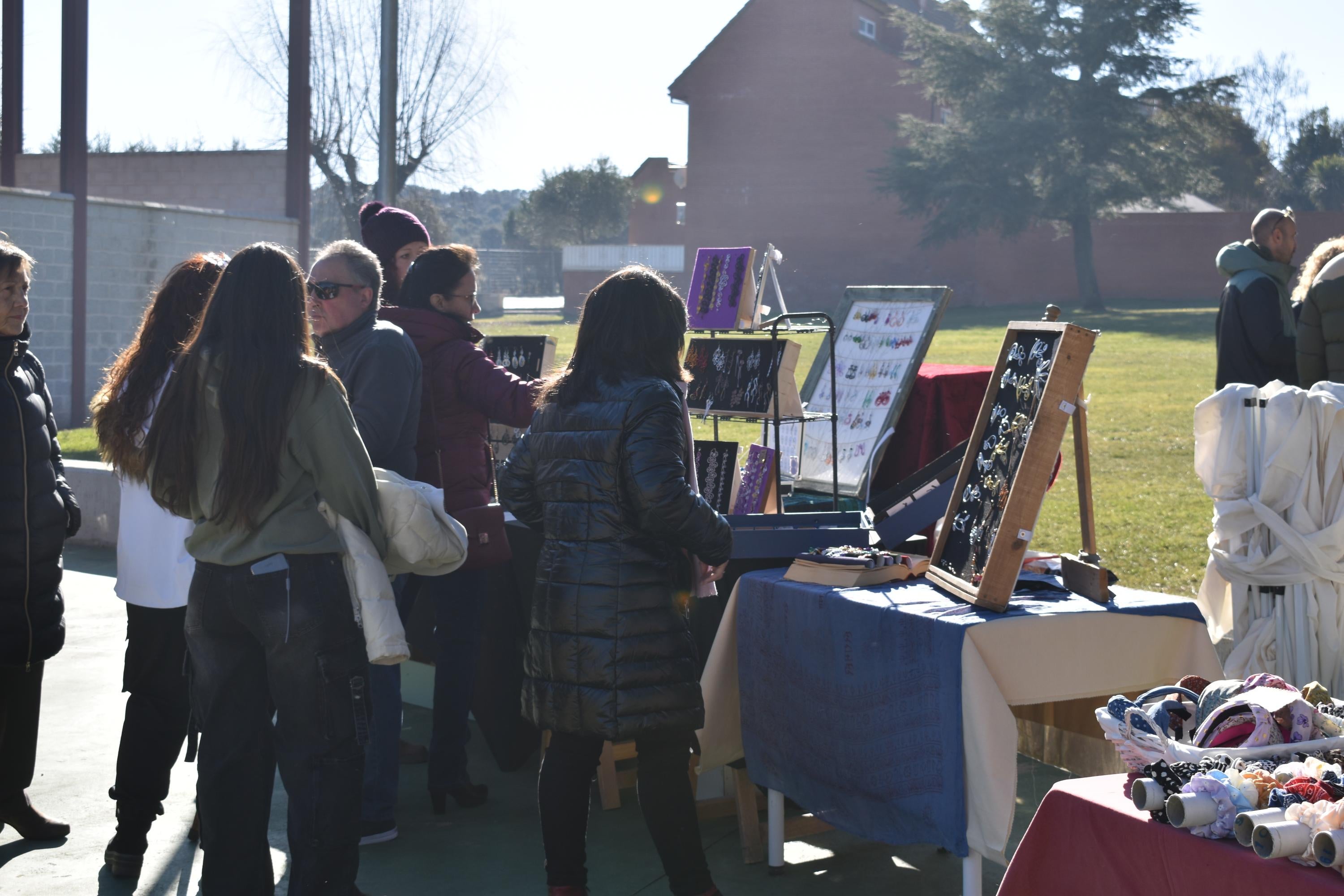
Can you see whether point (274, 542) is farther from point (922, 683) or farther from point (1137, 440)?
point (1137, 440)

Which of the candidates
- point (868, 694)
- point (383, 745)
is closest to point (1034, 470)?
point (868, 694)

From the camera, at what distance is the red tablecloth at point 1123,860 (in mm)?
1873

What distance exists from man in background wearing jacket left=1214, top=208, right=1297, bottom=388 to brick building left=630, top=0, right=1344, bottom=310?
115 feet

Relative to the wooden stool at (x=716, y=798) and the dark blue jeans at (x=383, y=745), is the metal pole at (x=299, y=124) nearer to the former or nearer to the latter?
the wooden stool at (x=716, y=798)

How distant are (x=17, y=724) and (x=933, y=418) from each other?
330 centimetres

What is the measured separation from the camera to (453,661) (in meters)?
4.18

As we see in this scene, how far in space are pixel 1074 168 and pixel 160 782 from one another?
118 ft

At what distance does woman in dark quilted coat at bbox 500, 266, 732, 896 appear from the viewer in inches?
120

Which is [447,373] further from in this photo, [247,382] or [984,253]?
[984,253]

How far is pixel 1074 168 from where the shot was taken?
36.2 m

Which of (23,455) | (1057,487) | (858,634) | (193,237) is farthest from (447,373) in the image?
(193,237)

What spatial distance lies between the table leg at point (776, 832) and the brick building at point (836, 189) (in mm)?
37717

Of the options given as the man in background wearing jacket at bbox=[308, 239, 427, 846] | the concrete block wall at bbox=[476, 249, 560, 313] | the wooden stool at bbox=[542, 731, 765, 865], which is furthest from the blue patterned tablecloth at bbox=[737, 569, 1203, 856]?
the concrete block wall at bbox=[476, 249, 560, 313]

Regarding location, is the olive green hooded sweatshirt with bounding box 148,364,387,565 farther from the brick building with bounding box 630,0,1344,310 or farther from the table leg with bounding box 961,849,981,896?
the brick building with bounding box 630,0,1344,310
